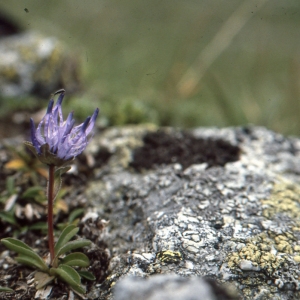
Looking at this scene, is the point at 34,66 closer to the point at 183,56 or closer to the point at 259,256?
the point at 183,56

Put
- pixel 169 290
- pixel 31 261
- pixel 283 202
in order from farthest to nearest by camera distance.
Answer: pixel 283 202 → pixel 31 261 → pixel 169 290

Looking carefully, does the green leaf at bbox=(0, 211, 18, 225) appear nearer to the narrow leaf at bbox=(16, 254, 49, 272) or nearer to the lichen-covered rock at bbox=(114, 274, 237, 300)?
the narrow leaf at bbox=(16, 254, 49, 272)

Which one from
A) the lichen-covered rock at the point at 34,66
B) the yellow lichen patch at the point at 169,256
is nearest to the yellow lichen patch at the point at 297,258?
the yellow lichen patch at the point at 169,256

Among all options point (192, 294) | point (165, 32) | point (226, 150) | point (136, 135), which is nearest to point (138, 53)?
point (165, 32)

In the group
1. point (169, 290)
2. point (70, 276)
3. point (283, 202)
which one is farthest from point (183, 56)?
point (169, 290)

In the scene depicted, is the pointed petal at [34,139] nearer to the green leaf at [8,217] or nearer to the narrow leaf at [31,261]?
the narrow leaf at [31,261]

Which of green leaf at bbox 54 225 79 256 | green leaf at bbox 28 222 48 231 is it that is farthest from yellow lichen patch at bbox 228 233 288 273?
green leaf at bbox 28 222 48 231
